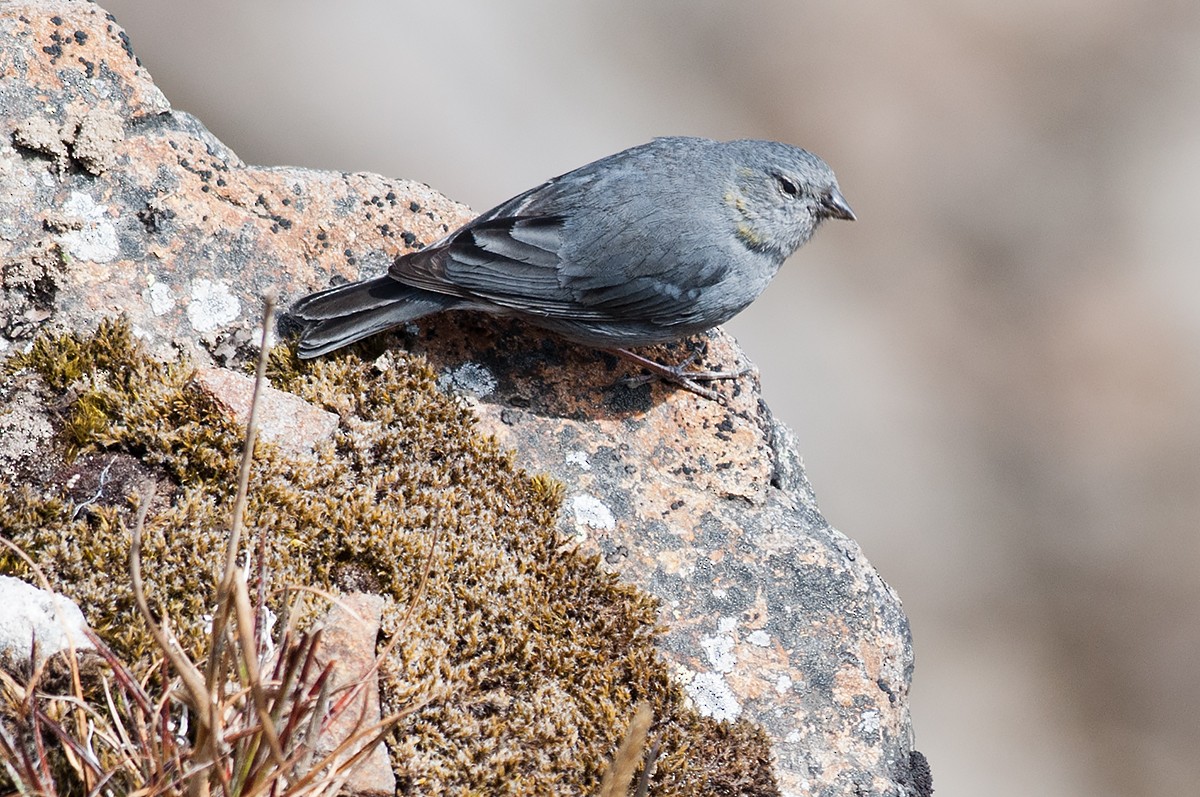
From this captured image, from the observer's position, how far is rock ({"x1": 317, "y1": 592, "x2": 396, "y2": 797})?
3607mm

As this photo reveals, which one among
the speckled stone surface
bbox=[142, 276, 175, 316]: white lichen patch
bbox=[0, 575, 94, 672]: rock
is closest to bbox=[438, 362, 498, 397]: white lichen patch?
the speckled stone surface

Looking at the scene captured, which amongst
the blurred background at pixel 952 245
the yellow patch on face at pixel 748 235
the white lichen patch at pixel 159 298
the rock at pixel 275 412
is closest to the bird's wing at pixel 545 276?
the yellow patch on face at pixel 748 235

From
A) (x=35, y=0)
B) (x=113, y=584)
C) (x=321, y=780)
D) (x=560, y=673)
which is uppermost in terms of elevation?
(x=35, y=0)

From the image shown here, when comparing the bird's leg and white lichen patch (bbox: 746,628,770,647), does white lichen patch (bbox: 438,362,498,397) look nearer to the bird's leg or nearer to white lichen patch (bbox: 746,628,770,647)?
the bird's leg

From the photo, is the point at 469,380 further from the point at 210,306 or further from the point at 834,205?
the point at 834,205

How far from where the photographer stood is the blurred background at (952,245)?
10203 mm

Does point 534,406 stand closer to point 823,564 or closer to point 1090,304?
point 823,564

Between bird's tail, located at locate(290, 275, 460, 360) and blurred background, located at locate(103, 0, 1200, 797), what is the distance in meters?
6.31

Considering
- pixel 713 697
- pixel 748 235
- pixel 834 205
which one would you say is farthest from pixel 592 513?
pixel 834 205

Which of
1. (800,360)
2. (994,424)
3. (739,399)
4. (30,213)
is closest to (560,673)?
(739,399)

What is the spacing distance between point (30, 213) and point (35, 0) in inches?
52.9

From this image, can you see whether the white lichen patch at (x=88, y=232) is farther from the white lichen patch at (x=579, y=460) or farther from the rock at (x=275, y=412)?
the white lichen patch at (x=579, y=460)

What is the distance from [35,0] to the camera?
17.8ft

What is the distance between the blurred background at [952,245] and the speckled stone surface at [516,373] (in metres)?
5.54
